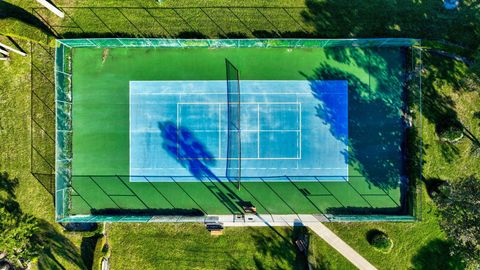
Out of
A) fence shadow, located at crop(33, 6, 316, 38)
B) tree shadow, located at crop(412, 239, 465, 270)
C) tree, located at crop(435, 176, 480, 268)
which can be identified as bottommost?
tree shadow, located at crop(412, 239, 465, 270)

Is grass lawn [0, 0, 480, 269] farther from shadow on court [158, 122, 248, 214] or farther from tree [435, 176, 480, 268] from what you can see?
tree [435, 176, 480, 268]

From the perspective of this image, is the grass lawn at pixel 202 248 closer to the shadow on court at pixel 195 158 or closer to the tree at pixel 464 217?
the shadow on court at pixel 195 158

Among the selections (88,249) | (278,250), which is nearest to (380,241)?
(278,250)

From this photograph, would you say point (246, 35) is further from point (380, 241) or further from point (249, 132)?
point (380, 241)

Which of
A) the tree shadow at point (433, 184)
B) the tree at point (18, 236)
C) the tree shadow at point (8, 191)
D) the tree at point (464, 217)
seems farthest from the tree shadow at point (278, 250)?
the tree shadow at point (8, 191)

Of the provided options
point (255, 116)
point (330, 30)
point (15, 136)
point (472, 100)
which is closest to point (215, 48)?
point (255, 116)

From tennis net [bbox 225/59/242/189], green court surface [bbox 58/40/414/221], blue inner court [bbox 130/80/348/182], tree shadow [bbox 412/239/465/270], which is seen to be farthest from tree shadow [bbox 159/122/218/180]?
tree shadow [bbox 412/239/465/270]

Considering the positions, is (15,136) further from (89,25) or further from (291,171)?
(291,171)
